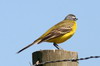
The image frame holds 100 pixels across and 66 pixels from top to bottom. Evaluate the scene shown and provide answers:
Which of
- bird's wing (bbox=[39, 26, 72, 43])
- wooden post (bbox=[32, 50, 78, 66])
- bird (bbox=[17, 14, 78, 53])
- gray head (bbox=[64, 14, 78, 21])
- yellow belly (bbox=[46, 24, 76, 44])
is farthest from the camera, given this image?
gray head (bbox=[64, 14, 78, 21])

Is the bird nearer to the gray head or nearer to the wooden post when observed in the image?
the gray head

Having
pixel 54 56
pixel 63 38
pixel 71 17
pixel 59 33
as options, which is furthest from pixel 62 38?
pixel 54 56

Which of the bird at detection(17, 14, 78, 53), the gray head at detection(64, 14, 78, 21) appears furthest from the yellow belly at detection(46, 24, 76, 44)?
the gray head at detection(64, 14, 78, 21)

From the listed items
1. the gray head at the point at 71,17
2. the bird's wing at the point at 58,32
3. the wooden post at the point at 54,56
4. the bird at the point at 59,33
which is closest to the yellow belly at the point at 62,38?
the bird at the point at 59,33

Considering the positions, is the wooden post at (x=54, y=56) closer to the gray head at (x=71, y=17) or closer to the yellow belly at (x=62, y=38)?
the yellow belly at (x=62, y=38)

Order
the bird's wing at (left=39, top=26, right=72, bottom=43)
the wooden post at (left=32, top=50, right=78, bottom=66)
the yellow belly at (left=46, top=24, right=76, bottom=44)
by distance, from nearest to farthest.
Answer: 1. the wooden post at (left=32, top=50, right=78, bottom=66)
2. the bird's wing at (left=39, top=26, right=72, bottom=43)
3. the yellow belly at (left=46, top=24, right=76, bottom=44)

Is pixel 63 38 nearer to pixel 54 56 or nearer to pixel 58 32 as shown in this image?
pixel 58 32

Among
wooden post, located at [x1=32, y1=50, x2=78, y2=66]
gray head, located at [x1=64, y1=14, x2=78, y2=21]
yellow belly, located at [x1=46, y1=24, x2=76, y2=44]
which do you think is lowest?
wooden post, located at [x1=32, y1=50, x2=78, y2=66]

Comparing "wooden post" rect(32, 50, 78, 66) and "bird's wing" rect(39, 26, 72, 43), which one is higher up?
"bird's wing" rect(39, 26, 72, 43)

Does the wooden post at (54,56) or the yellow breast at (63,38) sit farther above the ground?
the yellow breast at (63,38)

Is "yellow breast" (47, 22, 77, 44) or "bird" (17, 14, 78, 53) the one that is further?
"yellow breast" (47, 22, 77, 44)

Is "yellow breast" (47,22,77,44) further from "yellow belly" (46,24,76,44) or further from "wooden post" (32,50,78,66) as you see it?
"wooden post" (32,50,78,66)

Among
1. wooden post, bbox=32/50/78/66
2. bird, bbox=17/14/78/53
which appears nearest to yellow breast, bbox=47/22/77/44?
bird, bbox=17/14/78/53

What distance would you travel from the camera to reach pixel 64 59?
19.9ft
